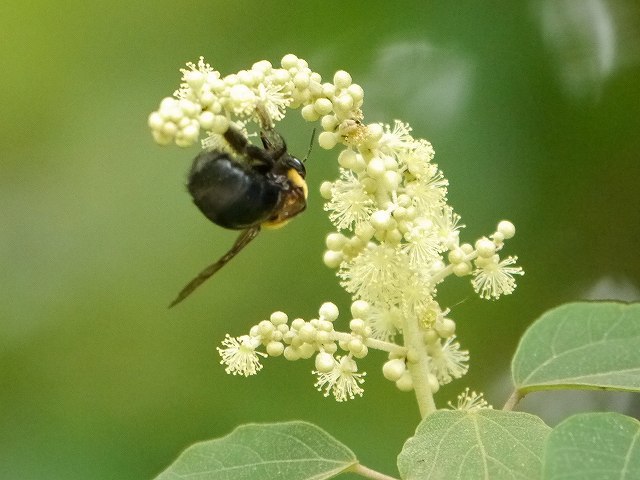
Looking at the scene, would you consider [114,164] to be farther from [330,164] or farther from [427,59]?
[427,59]

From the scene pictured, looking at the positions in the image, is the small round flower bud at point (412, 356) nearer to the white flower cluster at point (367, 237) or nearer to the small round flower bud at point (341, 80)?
the white flower cluster at point (367, 237)

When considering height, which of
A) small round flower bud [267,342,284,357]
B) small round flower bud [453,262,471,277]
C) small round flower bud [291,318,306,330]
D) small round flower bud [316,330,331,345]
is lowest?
small round flower bud [267,342,284,357]

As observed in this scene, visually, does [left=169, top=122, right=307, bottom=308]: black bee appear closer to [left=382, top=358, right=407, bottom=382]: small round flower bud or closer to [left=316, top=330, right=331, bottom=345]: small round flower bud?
[left=316, top=330, right=331, bottom=345]: small round flower bud

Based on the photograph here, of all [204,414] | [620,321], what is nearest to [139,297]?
[204,414]

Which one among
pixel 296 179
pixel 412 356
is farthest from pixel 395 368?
pixel 296 179

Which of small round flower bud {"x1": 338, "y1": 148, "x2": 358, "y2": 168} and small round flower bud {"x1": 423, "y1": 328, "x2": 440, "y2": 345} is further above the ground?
small round flower bud {"x1": 338, "y1": 148, "x2": 358, "y2": 168}

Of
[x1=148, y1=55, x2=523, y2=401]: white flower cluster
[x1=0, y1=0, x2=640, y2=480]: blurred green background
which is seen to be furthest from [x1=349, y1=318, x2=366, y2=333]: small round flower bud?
[x1=0, y1=0, x2=640, y2=480]: blurred green background
